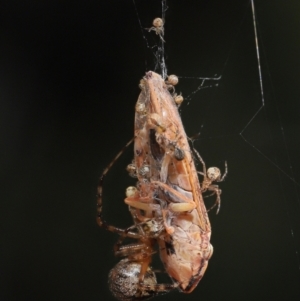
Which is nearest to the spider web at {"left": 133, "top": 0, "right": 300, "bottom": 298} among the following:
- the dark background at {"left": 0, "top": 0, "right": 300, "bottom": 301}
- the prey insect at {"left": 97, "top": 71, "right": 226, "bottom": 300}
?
the dark background at {"left": 0, "top": 0, "right": 300, "bottom": 301}

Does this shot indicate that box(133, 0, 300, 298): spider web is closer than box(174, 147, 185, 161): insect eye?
No

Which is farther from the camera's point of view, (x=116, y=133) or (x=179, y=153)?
(x=116, y=133)

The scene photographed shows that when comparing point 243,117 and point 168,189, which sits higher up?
point 243,117

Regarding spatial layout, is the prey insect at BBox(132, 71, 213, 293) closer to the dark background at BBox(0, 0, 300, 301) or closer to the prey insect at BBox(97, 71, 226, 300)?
the prey insect at BBox(97, 71, 226, 300)

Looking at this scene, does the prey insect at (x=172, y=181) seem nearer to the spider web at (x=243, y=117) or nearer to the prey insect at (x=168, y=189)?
the prey insect at (x=168, y=189)

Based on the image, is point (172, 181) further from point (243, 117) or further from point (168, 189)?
point (243, 117)

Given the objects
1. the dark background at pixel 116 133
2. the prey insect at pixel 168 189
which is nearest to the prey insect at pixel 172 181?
the prey insect at pixel 168 189

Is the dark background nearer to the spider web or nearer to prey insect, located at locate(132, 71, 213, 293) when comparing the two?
the spider web

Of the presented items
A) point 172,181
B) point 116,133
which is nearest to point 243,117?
point 116,133

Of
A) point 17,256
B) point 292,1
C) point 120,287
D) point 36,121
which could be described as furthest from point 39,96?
point 292,1
